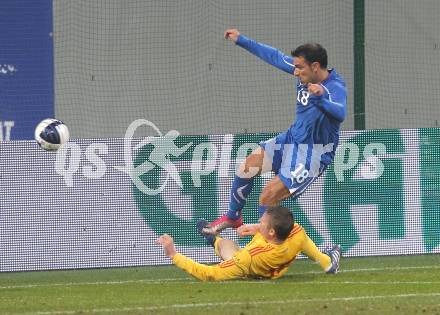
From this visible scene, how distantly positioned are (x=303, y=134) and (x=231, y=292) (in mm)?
2194

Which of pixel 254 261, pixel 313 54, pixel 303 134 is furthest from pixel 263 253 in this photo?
pixel 313 54

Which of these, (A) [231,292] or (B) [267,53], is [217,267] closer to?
(A) [231,292]

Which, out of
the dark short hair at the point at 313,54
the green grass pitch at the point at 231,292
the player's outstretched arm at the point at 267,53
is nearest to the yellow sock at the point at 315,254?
the green grass pitch at the point at 231,292

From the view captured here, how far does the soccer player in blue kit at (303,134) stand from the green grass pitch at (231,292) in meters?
0.85

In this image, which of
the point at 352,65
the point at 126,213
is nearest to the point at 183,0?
the point at 352,65

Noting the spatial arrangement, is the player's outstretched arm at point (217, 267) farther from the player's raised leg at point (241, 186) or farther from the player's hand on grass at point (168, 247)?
the player's raised leg at point (241, 186)

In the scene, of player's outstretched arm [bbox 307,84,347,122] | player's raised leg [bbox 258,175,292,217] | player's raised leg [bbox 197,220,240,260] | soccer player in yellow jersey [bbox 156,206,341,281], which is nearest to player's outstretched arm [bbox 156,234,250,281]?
soccer player in yellow jersey [bbox 156,206,341,281]

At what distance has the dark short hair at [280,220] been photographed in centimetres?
1059

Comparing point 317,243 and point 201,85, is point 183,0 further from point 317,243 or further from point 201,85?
point 317,243

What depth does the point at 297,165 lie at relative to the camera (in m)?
11.5

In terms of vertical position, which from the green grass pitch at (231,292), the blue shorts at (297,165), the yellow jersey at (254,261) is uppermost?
the blue shorts at (297,165)

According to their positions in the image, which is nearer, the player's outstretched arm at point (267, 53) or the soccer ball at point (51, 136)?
the soccer ball at point (51, 136)

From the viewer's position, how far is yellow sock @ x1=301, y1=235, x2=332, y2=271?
→ 11031 millimetres

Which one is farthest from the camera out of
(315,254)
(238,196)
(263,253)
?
(238,196)
